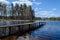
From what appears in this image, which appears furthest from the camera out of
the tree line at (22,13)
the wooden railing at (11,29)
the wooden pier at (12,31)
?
the tree line at (22,13)

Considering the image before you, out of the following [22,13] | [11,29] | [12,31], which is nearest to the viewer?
[12,31]

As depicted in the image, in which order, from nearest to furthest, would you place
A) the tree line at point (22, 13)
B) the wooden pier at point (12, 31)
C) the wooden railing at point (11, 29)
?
the wooden pier at point (12, 31) → the wooden railing at point (11, 29) → the tree line at point (22, 13)

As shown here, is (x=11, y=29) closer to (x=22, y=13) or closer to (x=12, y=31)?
(x=12, y=31)

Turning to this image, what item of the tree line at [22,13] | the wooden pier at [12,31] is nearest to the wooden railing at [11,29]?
the wooden pier at [12,31]

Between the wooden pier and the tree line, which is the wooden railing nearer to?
the wooden pier

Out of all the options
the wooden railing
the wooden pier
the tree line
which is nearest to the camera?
the wooden pier

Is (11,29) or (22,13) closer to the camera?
(11,29)

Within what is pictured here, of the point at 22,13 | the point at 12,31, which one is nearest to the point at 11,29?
the point at 12,31

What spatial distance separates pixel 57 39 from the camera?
6418 mm

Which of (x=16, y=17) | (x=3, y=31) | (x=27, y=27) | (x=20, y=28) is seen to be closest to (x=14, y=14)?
(x=16, y=17)

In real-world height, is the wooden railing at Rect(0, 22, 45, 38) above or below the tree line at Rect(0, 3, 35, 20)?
below

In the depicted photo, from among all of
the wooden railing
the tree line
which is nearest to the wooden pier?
the wooden railing

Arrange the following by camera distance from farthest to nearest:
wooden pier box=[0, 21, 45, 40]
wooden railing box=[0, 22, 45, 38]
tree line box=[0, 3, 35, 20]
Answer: tree line box=[0, 3, 35, 20]
wooden railing box=[0, 22, 45, 38]
wooden pier box=[0, 21, 45, 40]

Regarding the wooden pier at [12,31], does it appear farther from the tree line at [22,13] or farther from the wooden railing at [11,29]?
the tree line at [22,13]
